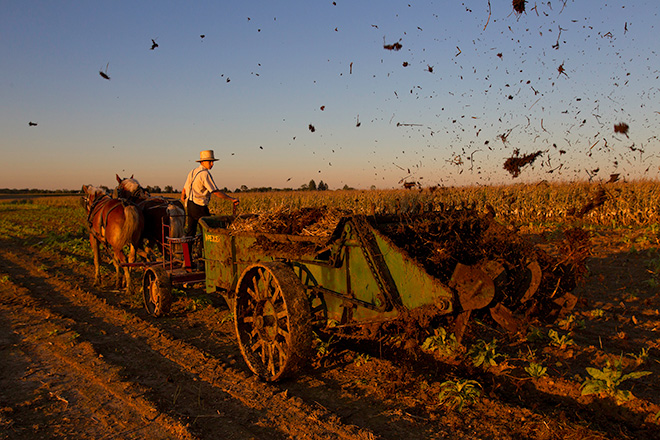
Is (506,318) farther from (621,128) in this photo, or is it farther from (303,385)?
(621,128)

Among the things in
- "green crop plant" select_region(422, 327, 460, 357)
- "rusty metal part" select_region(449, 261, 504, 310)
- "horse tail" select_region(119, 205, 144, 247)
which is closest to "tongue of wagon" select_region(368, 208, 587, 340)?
"rusty metal part" select_region(449, 261, 504, 310)

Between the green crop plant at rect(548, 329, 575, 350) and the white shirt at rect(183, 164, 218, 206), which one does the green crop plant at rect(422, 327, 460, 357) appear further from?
the white shirt at rect(183, 164, 218, 206)

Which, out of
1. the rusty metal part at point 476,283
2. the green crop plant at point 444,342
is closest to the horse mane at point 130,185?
the green crop plant at point 444,342

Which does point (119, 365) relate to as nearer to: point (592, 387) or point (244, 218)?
point (244, 218)

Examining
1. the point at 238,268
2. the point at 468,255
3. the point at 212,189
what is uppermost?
the point at 212,189

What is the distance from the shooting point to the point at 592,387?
3.55 meters

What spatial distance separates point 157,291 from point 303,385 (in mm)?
3469

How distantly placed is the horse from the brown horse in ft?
0.87

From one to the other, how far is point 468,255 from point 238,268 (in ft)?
9.09

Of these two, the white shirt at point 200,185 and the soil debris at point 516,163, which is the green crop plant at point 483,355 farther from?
the white shirt at point 200,185

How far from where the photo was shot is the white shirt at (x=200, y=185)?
7.39 meters

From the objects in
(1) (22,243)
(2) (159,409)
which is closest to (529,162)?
(2) (159,409)

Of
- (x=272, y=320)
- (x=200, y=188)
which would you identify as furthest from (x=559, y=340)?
(x=200, y=188)

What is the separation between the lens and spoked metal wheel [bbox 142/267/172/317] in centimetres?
645
